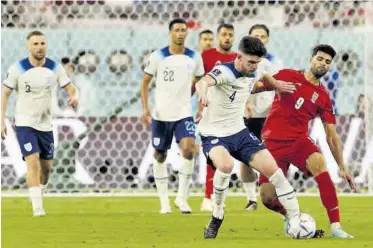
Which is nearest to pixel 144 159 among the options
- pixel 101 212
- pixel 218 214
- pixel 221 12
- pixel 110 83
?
pixel 110 83

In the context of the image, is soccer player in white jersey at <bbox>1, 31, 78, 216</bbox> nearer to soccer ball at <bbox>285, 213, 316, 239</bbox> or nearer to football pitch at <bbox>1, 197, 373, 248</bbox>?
football pitch at <bbox>1, 197, 373, 248</bbox>

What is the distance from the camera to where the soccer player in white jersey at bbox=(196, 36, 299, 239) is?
32.9 ft

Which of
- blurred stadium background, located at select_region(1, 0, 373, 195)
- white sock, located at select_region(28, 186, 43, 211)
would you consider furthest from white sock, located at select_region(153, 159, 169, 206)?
blurred stadium background, located at select_region(1, 0, 373, 195)

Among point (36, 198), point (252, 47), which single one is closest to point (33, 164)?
point (36, 198)

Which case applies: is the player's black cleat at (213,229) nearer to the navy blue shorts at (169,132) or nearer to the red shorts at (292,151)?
the red shorts at (292,151)

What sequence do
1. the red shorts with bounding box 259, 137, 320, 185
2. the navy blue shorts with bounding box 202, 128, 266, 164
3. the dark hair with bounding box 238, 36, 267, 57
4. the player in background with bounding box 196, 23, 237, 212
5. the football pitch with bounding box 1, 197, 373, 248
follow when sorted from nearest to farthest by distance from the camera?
the football pitch with bounding box 1, 197, 373, 248 → the dark hair with bounding box 238, 36, 267, 57 → the navy blue shorts with bounding box 202, 128, 266, 164 → the red shorts with bounding box 259, 137, 320, 185 → the player in background with bounding box 196, 23, 237, 212

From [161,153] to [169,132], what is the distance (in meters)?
0.28

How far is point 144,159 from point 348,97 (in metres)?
3.26

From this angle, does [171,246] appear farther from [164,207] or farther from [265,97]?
[265,97]

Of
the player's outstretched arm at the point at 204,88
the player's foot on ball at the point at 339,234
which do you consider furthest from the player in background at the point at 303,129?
the player's outstretched arm at the point at 204,88

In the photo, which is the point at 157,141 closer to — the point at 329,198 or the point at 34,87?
the point at 34,87

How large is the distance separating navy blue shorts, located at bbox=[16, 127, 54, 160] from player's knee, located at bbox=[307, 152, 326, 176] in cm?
399

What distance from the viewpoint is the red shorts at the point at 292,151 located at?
10.7 metres

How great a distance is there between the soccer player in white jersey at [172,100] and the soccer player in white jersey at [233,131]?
328 centimetres
